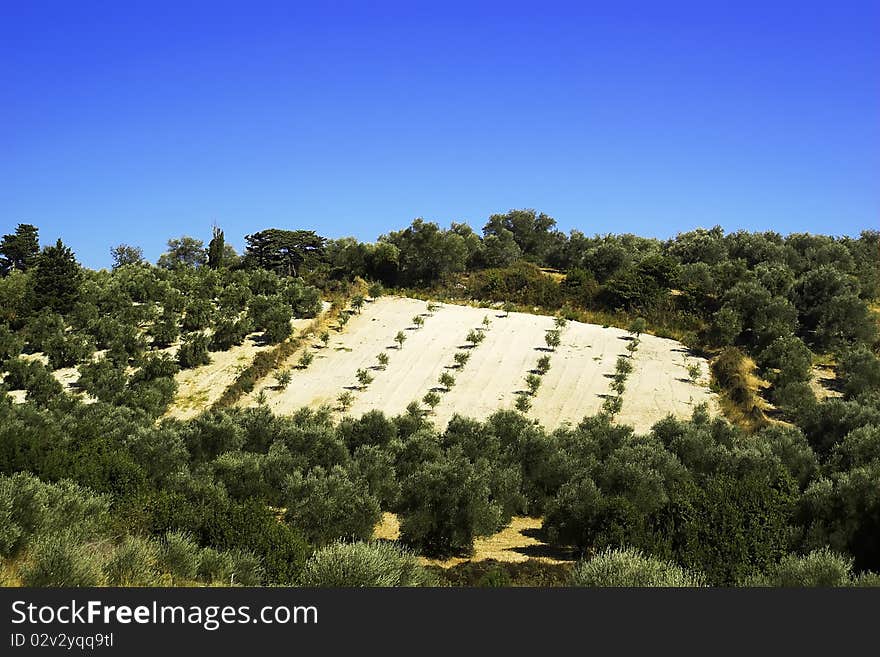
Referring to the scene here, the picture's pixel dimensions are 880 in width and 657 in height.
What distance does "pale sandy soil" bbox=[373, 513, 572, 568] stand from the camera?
63.1 feet

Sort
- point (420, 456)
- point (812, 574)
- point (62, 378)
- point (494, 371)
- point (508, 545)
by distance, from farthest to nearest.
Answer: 1. point (494, 371)
2. point (62, 378)
3. point (420, 456)
4. point (508, 545)
5. point (812, 574)

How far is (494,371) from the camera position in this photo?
45.2 m

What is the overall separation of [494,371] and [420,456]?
60.9 ft

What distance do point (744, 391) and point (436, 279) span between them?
33.5m

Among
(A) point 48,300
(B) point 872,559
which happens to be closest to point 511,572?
(B) point 872,559

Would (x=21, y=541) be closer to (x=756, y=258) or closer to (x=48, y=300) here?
(x=48, y=300)

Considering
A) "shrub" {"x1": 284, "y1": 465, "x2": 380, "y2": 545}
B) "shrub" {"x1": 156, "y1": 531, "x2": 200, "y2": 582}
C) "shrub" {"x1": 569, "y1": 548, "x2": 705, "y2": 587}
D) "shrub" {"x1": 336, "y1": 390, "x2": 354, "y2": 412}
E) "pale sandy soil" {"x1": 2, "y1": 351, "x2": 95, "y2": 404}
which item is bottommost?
"pale sandy soil" {"x1": 2, "y1": 351, "x2": 95, "y2": 404}

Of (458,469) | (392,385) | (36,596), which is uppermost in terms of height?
(36,596)

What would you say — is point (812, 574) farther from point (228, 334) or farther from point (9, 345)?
point (9, 345)

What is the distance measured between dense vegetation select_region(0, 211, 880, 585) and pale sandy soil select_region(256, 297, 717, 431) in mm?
2859

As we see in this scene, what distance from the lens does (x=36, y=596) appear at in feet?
30.6

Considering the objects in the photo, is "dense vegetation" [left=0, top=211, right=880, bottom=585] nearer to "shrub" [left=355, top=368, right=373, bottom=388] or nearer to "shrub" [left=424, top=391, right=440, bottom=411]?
"shrub" [left=424, top=391, right=440, bottom=411]

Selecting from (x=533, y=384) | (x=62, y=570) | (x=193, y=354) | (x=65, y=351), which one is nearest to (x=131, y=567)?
(x=62, y=570)

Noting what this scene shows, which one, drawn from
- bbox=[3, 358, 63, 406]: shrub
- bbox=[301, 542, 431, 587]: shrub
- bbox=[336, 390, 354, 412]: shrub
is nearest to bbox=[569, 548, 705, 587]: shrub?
bbox=[301, 542, 431, 587]: shrub
